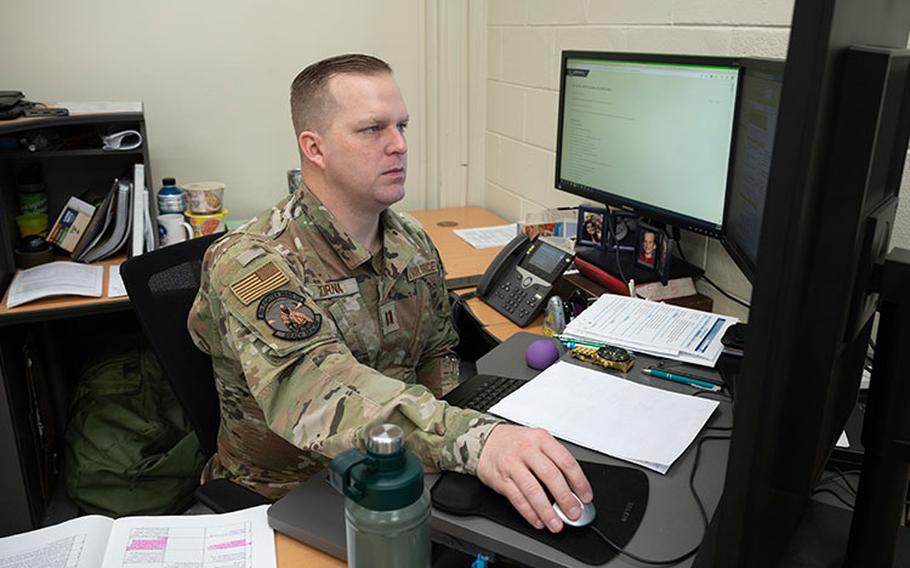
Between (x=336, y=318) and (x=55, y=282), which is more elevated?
(x=336, y=318)

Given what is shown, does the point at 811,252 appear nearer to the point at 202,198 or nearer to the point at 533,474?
the point at 533,474

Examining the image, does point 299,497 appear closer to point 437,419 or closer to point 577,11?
point 437,419

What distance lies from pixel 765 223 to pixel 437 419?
0.57 m

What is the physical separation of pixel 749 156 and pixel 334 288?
78 cm

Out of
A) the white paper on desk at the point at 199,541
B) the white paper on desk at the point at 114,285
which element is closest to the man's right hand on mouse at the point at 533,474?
the white paper on desk at the point at 199,541

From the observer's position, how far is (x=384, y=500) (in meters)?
0.62

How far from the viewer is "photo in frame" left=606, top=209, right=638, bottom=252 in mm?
1783

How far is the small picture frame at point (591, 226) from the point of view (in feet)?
5.92

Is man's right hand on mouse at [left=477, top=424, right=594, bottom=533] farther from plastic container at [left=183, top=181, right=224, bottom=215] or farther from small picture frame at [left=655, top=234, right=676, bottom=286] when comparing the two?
plastic container at [left=183, top=181, right=224, bottom=215]

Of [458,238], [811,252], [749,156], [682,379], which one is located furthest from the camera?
[458,238]

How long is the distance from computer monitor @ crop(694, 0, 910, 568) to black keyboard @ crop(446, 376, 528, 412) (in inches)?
21.2

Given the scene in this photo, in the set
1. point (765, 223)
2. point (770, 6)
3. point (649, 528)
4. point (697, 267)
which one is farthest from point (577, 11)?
point (765, 223)

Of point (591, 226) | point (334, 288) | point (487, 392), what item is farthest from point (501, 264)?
point (487, 392)

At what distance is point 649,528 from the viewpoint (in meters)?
0.77
